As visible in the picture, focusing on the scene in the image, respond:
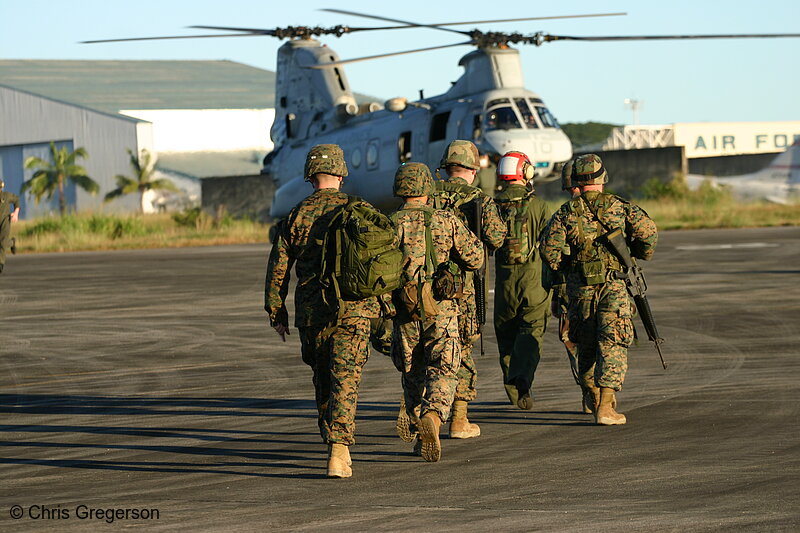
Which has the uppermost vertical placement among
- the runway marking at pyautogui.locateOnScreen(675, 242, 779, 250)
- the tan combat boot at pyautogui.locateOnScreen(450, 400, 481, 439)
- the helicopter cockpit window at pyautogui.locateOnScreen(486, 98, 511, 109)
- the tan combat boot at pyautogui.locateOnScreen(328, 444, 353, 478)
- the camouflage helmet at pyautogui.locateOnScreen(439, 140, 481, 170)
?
the camouflage helmet at pyautogui.locateOnScreen(439, 140, 481, 170)

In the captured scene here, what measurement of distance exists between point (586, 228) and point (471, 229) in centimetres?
93

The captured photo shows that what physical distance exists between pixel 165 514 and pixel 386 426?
9.09 ft

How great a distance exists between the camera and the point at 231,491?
666cm

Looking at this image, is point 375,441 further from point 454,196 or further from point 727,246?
point 727,246

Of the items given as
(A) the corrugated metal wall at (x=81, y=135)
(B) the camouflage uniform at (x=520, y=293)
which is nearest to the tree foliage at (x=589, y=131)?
(A) the corrugated metal wall at (x=81, y=135)

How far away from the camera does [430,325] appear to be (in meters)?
7.48

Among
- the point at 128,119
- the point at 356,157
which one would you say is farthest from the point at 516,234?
the point at 128,119

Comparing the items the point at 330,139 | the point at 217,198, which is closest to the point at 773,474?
the point at 330,139

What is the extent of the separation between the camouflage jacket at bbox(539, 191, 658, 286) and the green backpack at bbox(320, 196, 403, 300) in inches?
73.6

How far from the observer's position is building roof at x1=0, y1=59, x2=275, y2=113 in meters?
93.1

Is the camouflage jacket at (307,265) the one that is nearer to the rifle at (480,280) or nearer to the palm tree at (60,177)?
the rifle at (480,280)

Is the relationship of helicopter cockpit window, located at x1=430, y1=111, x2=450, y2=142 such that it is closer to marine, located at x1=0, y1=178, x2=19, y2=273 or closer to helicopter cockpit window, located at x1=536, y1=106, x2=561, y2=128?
helicopter cockpit window, located at x1=536, y1=106, x2=561, y2=128

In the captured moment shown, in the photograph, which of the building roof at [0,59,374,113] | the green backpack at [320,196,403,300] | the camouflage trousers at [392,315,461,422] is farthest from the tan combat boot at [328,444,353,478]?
the building roof at [0,59,374,113]

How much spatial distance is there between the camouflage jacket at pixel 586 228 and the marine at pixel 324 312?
1.85m
